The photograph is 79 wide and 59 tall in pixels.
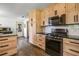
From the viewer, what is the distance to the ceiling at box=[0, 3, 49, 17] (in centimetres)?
216

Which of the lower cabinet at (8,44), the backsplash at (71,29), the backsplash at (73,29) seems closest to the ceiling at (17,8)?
the lower cabinet at (8,44)

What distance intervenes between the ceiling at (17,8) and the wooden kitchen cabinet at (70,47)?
3.34 ft

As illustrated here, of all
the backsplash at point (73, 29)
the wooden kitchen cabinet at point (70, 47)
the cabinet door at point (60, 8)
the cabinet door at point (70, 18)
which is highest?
the cabinet door at point (60, 8)

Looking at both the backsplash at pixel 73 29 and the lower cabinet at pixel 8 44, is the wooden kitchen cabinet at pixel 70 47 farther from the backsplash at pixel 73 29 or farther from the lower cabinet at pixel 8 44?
the lower cabinet at pixel 8 44

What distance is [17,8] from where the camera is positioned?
7.65ft

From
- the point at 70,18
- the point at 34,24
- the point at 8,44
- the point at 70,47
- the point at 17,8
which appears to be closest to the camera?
the point at 17,8

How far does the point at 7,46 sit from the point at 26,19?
81 cm

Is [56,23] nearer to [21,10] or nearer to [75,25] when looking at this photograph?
[75,25]

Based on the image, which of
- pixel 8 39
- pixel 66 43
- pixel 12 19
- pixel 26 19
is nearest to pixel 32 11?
pixel 26 19

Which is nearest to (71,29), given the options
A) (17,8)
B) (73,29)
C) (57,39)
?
(73,29)

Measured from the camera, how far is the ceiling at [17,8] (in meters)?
2.16

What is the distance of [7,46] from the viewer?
2.88 meters

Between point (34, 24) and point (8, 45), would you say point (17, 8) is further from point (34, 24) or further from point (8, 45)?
point (8, 45)

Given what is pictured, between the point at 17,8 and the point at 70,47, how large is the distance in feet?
4.70
